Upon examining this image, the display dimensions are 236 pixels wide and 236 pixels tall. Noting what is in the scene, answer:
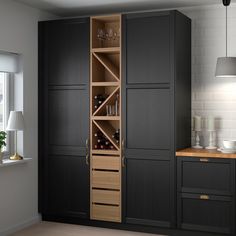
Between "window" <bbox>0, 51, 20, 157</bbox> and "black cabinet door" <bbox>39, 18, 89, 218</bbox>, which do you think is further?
"black cabinet door" <bbox>39, 18, 89, 218</bbox>

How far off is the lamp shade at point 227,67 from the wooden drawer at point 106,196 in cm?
178

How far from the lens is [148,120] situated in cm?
527

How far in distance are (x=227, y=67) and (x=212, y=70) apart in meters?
0.43

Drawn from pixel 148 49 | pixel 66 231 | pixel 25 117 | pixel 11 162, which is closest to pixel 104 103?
pixel 148 49

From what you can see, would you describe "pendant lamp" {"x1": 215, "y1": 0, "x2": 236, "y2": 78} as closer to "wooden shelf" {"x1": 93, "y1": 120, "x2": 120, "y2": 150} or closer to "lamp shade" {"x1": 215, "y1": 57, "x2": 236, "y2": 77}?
"lamp shade" {"x1": 215, "y1": 57, "x2": 236, "y2": 77}

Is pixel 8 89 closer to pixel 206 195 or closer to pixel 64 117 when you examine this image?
pixel 64 117

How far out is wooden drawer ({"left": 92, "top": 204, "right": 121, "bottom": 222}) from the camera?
5.44 m

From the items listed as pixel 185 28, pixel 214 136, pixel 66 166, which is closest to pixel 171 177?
pixel 214 136

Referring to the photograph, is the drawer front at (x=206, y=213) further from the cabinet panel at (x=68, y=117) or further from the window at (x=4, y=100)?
the window at (x=4, y=100)

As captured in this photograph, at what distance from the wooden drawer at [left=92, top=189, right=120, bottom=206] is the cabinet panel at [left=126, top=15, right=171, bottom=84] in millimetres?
1303

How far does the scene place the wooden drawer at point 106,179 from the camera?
5426 mm

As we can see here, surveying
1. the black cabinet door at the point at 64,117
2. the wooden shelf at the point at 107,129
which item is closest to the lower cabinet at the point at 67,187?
the black cabinet door at the point at 64,117

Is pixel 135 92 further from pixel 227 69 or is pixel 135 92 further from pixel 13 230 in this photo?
pixel 13 230

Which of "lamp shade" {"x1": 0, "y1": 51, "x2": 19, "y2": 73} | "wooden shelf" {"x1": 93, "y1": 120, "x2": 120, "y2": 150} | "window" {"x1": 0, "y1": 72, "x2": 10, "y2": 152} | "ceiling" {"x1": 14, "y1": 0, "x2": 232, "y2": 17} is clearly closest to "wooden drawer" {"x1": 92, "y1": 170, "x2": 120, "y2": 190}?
"wooden shelf" {"x1": 93, "y1": 120, "x2": 120, "y2": 150}
